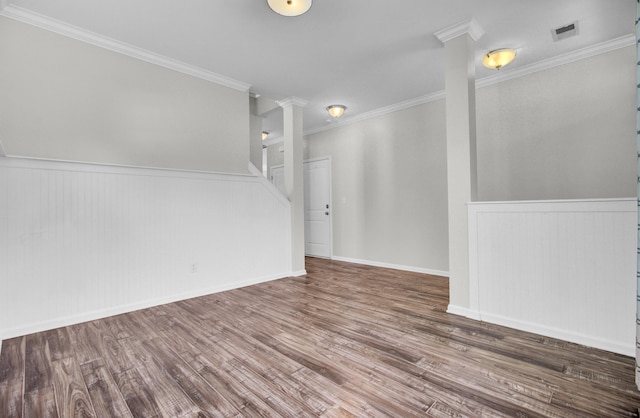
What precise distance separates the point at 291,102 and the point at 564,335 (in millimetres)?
4092

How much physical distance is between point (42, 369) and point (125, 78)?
104 inches

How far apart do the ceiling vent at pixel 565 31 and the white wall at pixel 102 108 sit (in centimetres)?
358

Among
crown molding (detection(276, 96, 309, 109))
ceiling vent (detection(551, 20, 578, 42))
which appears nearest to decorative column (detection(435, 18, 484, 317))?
ceiling vent (detection(551, 20, 578, 42))

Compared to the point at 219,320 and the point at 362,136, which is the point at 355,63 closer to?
the point at 362,136

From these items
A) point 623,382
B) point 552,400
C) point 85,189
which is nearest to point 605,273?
point 623,382

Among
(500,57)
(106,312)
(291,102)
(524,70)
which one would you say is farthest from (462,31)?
(106,312)

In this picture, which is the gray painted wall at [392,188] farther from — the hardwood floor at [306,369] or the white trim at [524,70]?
the hardwood floor at [306,369]

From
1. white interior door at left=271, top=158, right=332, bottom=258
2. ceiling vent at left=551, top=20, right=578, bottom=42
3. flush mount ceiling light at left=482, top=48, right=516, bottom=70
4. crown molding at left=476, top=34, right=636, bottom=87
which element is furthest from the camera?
white interior door at left=271, top=158, right=332, bottom=258

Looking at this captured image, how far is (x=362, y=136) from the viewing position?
534 centimetres

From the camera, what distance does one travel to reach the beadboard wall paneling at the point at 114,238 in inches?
95.3

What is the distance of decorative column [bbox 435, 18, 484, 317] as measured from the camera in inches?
108

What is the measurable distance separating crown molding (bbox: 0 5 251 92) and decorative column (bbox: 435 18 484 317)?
8.35ft

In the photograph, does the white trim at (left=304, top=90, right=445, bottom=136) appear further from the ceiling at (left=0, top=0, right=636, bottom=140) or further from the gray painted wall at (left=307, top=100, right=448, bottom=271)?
the ceiling at (left=0, top=0, right=636, bottom=140)

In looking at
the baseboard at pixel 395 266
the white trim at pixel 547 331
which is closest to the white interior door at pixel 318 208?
the baseboard at pixel 395 266
